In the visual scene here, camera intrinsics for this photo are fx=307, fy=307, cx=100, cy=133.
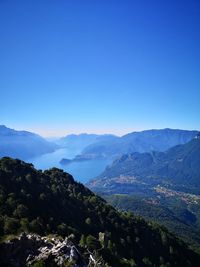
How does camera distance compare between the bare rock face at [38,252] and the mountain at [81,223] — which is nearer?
the bare rock face at [38,252]

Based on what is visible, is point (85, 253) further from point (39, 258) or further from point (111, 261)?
point (111, 261)

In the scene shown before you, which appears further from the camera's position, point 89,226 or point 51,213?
point 89,226

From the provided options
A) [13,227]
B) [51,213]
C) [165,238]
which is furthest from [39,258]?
[165,238]

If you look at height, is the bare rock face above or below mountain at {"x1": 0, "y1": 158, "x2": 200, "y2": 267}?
above

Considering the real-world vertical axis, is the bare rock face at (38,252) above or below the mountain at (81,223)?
above

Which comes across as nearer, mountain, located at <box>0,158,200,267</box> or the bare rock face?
the bare rock face
